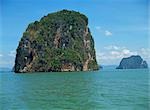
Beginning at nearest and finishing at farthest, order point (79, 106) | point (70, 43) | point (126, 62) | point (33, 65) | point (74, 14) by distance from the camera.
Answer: point (79, 106) → point (33, 65) → point (70, 43) → point (74, 14) → point (126, 62)

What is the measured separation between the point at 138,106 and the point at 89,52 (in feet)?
183

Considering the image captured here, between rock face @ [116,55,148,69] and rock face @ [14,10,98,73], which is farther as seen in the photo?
rock face @ [116,55,148,69]

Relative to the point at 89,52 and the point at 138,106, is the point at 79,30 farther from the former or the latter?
the point at 138,106

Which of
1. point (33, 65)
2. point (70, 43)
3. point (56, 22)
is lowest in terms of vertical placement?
point (33, 65)

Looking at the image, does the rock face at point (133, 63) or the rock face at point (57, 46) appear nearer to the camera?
the rock face at point (57, 46)

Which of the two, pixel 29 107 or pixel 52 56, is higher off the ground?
pixel 52 56

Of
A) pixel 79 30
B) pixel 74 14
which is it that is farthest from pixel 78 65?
pixel 74 14

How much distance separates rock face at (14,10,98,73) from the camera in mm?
58688

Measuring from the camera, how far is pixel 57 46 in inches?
2488

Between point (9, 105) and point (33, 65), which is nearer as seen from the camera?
point (9, 105)

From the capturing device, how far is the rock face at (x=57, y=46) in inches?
2311

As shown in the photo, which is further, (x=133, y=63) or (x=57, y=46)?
(x=133, y=63)

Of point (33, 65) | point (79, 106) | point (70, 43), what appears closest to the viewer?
point (79, 106)

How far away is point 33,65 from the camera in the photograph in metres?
58.2
